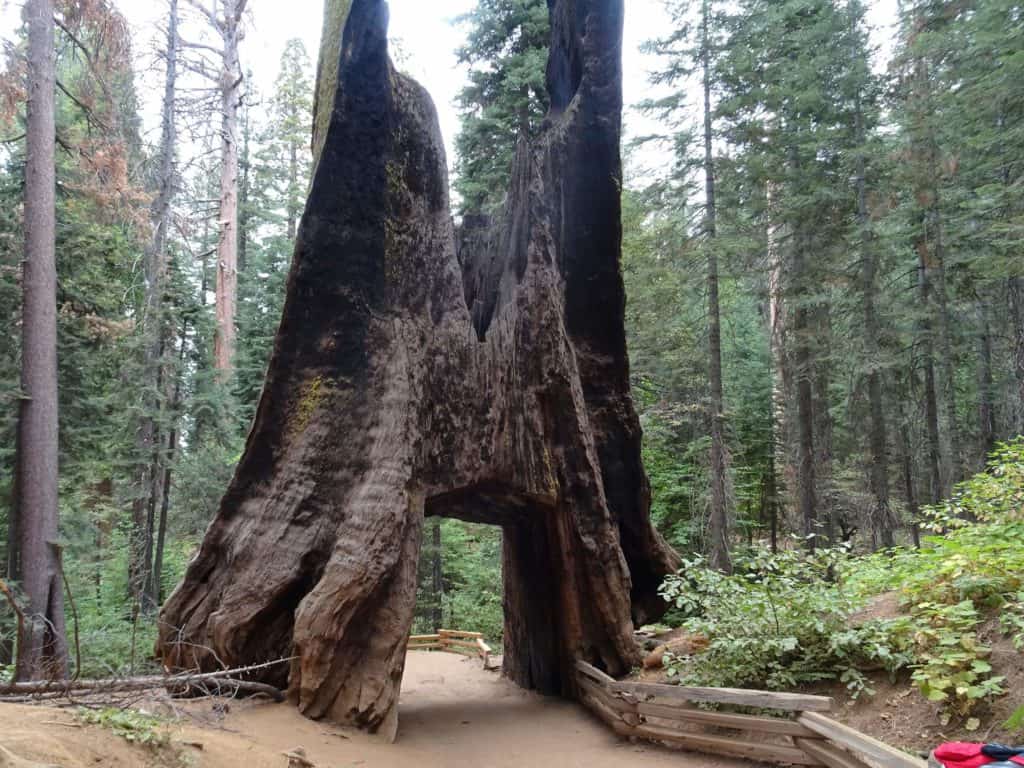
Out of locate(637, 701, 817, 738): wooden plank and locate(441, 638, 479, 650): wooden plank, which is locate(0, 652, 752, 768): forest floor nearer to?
locate(637, 701, 817, 738): wooden plank

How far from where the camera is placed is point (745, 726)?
629cm

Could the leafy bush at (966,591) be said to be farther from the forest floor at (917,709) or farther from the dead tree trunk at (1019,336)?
the dead tree trunk at (1019,336)

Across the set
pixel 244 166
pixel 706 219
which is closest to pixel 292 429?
pixel 706 219

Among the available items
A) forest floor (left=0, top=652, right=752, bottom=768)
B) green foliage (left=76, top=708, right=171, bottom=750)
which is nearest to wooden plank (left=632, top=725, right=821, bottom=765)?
forest floor (left=0, top=652, right=752, bottom=768)

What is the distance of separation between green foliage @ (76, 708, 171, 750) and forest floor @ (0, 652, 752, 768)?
0.05 meters

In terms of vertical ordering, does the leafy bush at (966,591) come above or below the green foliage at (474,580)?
above

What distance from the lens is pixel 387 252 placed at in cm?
850

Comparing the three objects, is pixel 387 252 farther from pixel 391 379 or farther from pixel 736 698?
pixel 736 698

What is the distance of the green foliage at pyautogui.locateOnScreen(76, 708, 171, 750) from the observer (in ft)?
13.2

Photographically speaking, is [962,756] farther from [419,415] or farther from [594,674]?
[419,415]

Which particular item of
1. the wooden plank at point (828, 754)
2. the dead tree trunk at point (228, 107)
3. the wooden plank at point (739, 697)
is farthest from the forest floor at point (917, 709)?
the dead tree trunk at point (228, 107)

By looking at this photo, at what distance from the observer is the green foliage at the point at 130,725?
4.03 m

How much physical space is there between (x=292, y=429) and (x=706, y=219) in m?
12.3

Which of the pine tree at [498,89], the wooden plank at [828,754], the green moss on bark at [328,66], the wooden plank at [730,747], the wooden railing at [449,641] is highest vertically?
the pine tree at [498,89]
